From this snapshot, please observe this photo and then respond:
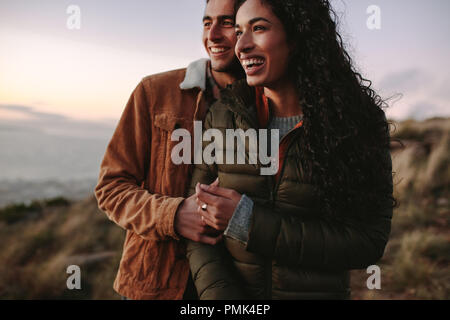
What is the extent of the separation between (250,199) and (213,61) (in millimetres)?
1067

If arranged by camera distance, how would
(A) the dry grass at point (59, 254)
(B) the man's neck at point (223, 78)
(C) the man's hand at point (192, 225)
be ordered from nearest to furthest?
1. (C) the man's hand at point (192, 225)
2. (B) the man's neck at point (223, 78)
3. (A) the dry grass at point (59, 254)

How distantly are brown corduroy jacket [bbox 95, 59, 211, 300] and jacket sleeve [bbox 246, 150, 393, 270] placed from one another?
23.2 inches

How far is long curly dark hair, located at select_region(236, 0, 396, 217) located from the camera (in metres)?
1.66

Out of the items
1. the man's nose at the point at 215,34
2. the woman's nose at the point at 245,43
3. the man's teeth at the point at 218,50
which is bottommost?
the woman's nose at the point at 245,43

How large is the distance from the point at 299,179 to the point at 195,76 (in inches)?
40.2

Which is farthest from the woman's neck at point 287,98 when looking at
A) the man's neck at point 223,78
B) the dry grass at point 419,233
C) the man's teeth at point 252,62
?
the dry grass at point 419,233

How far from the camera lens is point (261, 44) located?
1.76m

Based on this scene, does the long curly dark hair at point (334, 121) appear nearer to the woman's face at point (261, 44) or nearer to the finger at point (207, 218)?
the woman's face at point (261, 44)

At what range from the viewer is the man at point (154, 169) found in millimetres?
1987

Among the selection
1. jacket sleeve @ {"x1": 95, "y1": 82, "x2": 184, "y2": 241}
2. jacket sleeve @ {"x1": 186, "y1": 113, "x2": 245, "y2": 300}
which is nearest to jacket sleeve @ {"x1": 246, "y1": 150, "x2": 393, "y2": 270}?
jacket sleeve @ {"x1": 186, "y1": 113, "x2": 245, "y2": 300}

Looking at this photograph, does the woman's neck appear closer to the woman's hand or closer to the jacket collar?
the jacket collar

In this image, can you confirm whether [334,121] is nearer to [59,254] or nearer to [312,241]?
[312,241]

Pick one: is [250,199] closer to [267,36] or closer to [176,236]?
[176,236]

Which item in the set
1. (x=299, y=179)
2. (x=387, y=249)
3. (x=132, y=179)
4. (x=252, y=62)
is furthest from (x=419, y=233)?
(x=132, y=179)
